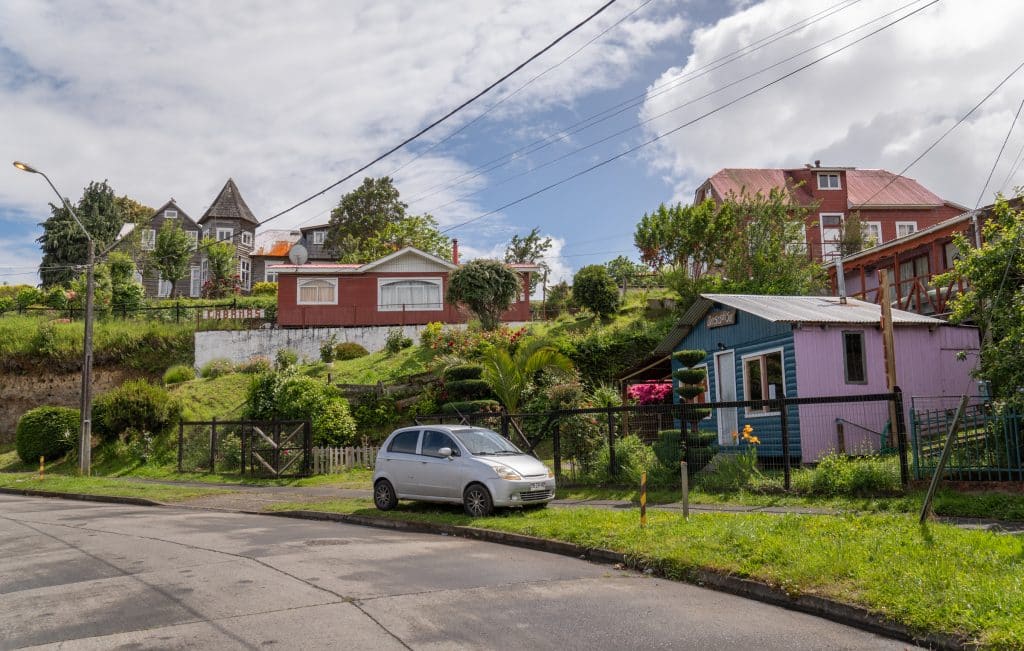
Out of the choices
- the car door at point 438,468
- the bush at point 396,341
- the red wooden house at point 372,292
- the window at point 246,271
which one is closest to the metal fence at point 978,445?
the car door at point 438,468

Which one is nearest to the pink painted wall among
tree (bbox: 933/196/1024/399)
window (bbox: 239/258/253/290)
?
tree (bbox: 933/196/1024/399)

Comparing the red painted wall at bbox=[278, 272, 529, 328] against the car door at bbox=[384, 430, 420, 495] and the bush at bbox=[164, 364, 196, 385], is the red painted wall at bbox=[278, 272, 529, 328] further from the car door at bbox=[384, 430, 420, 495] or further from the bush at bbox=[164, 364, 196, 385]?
the car door at bbox=[384, 430, 420, 495]

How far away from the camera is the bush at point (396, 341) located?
117 ft

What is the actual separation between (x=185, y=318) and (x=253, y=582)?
36.8m

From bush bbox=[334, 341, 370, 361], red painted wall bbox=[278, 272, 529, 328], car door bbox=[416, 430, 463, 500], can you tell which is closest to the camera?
car door bbox=[416, 430, 463, 500]

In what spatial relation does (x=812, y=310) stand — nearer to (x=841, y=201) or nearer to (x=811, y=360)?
(x=811, y=360)

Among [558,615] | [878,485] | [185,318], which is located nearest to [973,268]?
[878,485]

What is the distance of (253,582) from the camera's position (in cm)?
820

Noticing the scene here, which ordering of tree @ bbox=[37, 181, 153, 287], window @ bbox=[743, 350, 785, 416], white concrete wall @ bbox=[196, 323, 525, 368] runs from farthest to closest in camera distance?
tree @ bbox=[37, 181, 153, 287]
white concrete wall @ bbox=[196, 323, 525, 368]
window @ bbox=[743, 350, 785, 416]

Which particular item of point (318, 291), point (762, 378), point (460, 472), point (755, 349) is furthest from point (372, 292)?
point (460, 472)

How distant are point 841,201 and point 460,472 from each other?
40302mm

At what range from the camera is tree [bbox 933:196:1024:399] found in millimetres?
13180

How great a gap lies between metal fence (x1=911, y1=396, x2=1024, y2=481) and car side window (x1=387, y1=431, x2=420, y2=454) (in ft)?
27.4

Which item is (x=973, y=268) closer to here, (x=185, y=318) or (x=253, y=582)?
(x=253, y=582)
